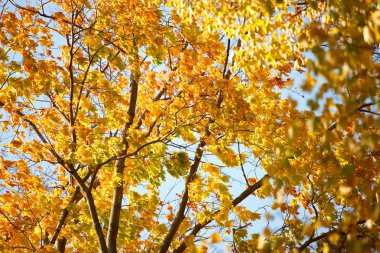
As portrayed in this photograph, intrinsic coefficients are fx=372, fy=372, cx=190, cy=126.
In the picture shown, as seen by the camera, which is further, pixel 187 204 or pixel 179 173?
pixel 187 204

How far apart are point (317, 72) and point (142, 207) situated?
6.01 m

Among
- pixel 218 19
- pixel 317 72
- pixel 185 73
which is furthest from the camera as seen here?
pixel 185 73

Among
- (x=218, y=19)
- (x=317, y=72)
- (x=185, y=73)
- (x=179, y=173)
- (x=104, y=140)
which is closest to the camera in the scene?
(x=317, y=72)

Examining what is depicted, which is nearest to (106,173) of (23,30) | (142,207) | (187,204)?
(142,207)

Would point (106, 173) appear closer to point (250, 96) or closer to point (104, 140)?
point (104, 140)

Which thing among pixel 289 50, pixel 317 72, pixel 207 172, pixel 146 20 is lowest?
pixel 317 72

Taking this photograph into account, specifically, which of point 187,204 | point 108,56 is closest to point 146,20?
point 108,56

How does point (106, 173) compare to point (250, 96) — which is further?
point (106, 173)

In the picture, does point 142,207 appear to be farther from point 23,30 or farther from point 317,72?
point 317,72

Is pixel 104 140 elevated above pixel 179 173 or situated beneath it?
elevated above

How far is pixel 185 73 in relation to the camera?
25.4ft

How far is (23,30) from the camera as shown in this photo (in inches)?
278

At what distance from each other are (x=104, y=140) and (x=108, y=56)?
160cm

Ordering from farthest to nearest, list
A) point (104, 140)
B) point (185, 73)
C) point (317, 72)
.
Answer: point (185, 73) → point (104, 140) → point (317, 72)
